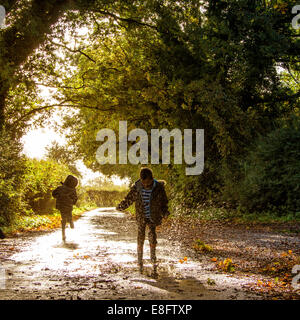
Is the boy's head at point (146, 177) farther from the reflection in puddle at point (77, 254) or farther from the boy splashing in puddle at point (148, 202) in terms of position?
the reflection in puddle at point (77, 254)

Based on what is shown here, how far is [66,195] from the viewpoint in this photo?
12.6m

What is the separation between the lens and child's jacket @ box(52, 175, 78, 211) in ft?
41.2

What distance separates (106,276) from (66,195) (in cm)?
623

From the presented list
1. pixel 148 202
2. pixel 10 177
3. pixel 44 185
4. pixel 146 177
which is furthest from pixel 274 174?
pixel 44 185

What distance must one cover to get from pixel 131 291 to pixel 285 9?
55.0 feet

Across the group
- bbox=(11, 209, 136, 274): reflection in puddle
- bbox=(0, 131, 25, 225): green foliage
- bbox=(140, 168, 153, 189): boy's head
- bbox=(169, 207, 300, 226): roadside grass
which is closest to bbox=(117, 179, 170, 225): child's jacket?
bbox=(140, 168, 153, 189): boy's head

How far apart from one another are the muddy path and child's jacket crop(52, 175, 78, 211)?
2083mm

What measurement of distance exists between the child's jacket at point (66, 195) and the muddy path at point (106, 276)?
208 centimetres

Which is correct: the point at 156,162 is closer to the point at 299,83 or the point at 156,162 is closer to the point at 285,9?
the point at 285,9

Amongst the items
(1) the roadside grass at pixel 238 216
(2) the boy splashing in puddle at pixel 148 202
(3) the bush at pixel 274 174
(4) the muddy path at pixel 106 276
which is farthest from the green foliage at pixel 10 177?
(3) the bush at pixel 274 174

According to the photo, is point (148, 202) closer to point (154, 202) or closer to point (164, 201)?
point (154, 202)

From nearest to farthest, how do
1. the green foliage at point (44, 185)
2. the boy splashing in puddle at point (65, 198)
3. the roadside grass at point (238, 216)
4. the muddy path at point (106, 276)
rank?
the muddy path at point (106, 276) < the boy splashing in puddle at point (65, 198) < the roadside grass at point (238, 216) < the green foliage at point (44, 185)

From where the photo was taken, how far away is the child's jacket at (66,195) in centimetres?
1257

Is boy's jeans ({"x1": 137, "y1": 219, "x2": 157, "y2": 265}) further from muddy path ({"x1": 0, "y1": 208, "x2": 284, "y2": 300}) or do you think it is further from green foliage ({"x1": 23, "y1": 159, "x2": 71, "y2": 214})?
green foliage ({"x1": 23, "y1": 159, "x2": 71, "y2": 214})
